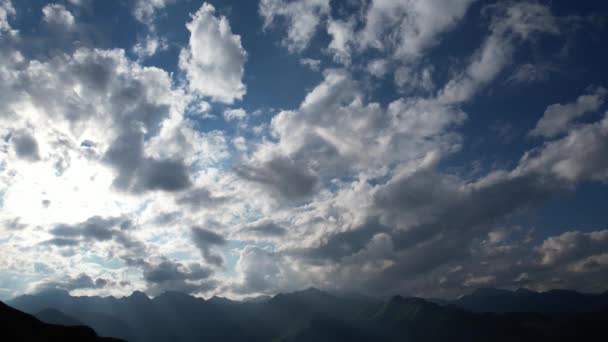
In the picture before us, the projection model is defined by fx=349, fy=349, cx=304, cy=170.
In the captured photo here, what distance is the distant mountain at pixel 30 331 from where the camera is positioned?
11501 centimetres

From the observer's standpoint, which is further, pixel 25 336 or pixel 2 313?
pixel 2 313

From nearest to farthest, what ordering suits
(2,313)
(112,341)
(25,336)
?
1. (25,336)
2. (2,313)
3. (112,341)

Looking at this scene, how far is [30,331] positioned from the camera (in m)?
120

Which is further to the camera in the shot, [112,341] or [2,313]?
[112,341]

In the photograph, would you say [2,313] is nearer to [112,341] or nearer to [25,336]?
[25,336]

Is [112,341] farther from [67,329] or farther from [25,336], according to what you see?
[25,336]

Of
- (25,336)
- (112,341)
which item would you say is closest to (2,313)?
(25,336)

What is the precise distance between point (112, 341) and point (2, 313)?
38.2 m

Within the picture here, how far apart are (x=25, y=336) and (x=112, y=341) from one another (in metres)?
27.9

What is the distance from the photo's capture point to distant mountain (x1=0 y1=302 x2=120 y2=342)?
115012mm

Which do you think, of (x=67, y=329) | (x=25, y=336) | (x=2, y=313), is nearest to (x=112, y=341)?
(x=67, y=329)

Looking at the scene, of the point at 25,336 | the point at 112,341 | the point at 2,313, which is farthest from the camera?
the point at 112,341

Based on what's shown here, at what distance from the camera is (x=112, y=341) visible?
133 m

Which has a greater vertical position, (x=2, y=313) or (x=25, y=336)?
(x=2, y=313)
